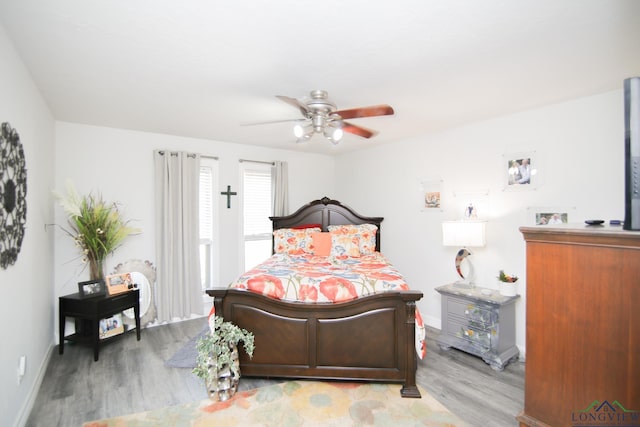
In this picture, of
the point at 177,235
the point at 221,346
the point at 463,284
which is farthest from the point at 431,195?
the point at 177,235

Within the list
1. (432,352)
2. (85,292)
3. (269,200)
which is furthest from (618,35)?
(85,292)

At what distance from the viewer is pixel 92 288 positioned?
130 inches

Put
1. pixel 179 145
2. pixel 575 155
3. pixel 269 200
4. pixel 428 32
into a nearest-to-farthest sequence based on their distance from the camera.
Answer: pixel 428 32
pixel 575 155
pixel 179 145
pixel 269 200

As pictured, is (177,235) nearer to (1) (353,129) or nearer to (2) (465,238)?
(1) (353,129)

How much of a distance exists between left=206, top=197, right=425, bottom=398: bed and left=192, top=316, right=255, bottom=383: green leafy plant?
0.12 metres

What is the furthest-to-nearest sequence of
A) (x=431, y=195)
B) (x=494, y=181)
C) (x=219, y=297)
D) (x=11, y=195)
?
(x=431, y=195) < (x=494, y=181) < (x=219, y=297) < (x=11, y=195)

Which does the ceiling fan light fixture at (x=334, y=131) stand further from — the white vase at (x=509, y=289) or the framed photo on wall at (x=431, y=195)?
the white vase at (x=509, y=289)

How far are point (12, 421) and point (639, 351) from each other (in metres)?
3.24

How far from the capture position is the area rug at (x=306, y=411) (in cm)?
219

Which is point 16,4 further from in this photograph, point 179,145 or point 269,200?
point 269,200

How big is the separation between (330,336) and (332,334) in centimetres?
2

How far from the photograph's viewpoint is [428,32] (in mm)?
1738

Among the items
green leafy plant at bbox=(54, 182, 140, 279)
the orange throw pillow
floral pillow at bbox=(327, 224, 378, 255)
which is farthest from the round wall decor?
floral pillow at bbox=(327, 224, 378, 255)

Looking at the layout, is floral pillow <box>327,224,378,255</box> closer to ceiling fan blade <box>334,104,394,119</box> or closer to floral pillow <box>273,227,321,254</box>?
floral pillow <box>273,227,321,254</box>
